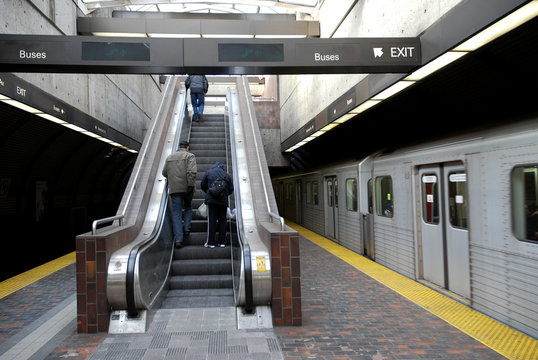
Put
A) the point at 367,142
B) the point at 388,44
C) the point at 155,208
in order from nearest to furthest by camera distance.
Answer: the point at 388,44
the point at 155,208
the point at 367,142

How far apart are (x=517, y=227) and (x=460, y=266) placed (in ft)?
4.24

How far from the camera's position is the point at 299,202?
51.8 feet

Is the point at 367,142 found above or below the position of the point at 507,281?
above

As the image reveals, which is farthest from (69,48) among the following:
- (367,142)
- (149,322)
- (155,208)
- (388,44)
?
(367,142)

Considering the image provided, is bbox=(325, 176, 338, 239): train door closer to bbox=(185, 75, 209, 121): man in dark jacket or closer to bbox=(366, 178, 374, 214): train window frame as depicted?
bbox=(366, 178, 374, 214): train window frame

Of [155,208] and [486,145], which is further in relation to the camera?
[155,208]

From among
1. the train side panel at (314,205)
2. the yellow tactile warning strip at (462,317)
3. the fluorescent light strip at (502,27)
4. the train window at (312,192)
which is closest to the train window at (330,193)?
the train side panel at (314,205)

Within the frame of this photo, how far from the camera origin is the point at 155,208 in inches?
239

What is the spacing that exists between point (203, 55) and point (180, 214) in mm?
2606

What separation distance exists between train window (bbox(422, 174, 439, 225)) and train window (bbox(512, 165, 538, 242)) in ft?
5.47

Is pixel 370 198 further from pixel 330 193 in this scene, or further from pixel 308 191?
pixel 308 191

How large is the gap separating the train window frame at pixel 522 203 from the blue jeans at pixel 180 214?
4.31 metres

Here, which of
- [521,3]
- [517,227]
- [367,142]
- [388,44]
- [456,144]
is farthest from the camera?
[367,142]

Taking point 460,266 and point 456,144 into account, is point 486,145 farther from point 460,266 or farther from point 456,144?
point 460,266
